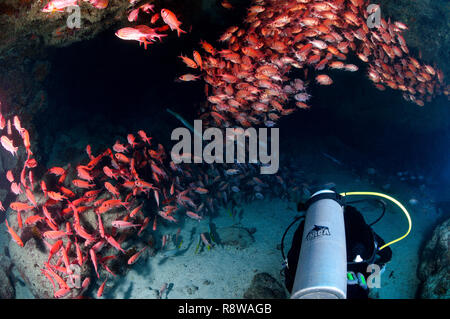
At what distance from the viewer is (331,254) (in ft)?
8.25

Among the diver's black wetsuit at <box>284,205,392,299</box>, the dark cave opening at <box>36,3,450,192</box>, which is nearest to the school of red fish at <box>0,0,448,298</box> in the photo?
the dark cave opening at <box>36,3,450,192</box>

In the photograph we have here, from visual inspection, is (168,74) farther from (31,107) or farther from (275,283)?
(275,283)

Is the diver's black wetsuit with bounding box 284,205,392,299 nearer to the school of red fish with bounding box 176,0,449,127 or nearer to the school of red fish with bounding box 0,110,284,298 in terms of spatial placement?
the school of red fish with bounding box 0,110,284,298

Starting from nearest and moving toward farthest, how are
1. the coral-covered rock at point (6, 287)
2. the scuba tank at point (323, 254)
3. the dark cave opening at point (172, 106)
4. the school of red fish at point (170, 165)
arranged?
the scuba tank at point (323, 254), the school of red fish at point (170, 165), the coral-covered rock at point (6, 287), the dark cave opening at point (172, 106)

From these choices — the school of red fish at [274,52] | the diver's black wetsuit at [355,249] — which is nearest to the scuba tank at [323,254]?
the diver's black wetsuit at [355,249]

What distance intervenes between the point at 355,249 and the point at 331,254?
1.92 ft

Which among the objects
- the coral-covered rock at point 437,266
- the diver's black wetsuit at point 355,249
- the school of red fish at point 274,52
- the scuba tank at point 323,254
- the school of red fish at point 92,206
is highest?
the school of red fish at point 274,52

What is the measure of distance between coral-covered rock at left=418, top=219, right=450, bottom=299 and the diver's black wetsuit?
2.51m

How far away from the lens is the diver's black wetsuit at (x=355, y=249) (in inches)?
109

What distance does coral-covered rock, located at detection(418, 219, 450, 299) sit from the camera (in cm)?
458

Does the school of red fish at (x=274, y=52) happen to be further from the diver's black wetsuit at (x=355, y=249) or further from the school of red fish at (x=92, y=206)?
the diver's black wetsuit at (x=355, y=249)

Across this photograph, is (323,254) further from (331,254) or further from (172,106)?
(172,106)
